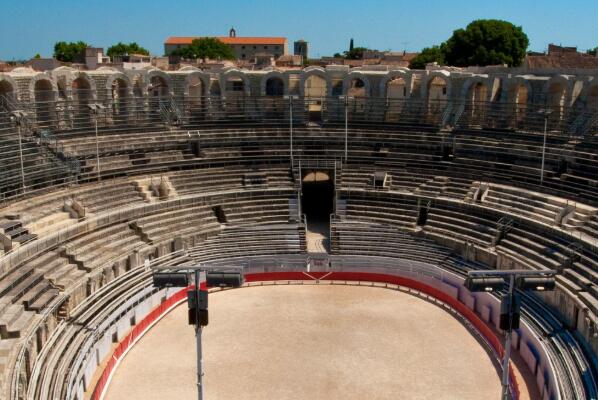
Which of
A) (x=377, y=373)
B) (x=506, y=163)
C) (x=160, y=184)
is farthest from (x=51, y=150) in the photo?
(x=506, y=163)

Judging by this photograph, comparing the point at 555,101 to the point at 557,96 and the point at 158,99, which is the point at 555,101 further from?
the point at 158,99

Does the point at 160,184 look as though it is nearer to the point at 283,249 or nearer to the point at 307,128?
the point at 283,249

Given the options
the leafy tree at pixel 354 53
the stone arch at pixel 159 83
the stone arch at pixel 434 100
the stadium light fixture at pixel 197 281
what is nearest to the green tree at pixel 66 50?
the leafy tree at pixel 354 53

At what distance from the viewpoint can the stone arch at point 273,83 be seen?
40.2 metres

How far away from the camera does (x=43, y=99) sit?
36.4 m

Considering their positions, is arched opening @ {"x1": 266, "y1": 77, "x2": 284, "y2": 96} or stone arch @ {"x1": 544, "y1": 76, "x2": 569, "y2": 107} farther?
arched opening @ {"x1": 266, "y1": 77, "x2": 284, "y2": 96}

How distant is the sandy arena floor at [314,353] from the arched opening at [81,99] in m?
13.8

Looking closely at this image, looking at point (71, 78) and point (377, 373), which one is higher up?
point (71, 78)

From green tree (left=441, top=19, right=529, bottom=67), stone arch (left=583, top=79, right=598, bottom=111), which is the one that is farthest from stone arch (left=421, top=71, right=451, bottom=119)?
green tree (left=441, top=19, right=529, bottom=67)

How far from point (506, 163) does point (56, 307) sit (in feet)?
71.8

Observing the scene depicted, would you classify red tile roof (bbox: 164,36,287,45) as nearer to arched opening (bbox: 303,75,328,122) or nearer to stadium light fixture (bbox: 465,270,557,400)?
arched opening (bbox: 303,75,328,122)

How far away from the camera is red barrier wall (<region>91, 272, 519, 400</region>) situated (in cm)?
2022

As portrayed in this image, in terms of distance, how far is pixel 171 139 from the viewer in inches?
1422

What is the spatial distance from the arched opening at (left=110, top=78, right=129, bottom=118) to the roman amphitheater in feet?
0.81
